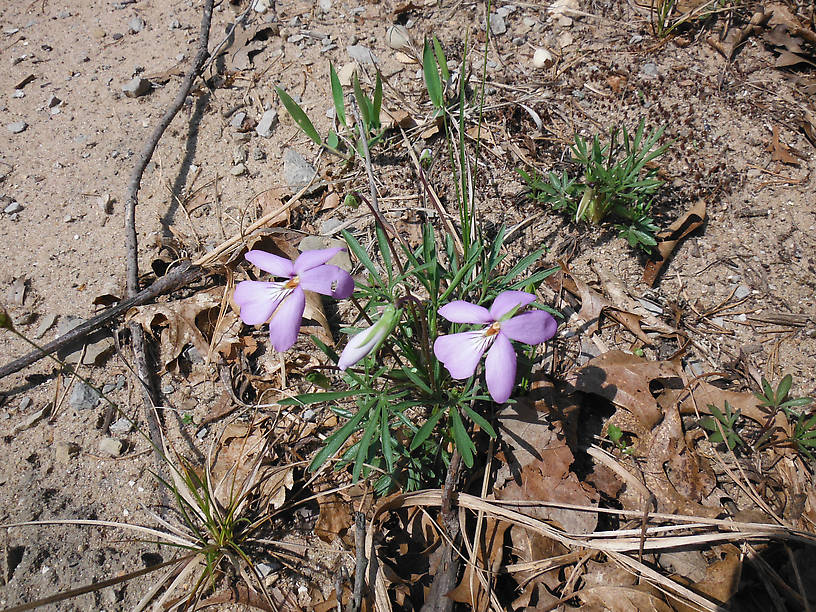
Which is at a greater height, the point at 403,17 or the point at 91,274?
the point at 403,17

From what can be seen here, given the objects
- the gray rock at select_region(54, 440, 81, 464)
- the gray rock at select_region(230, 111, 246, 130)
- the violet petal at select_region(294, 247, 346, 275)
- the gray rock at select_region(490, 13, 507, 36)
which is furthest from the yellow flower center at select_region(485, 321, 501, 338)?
the gray rock at select_region(490, 13, 507, 36)

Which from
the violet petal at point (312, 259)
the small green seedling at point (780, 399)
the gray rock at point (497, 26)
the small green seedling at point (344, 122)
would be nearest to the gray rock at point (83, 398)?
the violet petal at point (312, 259)

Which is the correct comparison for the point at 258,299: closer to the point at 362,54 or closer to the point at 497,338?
the point at 497,338

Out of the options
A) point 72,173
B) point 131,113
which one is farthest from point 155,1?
point 72,173

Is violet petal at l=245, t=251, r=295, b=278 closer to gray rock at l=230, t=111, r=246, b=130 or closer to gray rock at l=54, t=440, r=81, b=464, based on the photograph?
gray rock at l=54, t=440, r=81, b=464

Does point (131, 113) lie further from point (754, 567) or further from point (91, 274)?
point (754, 567)

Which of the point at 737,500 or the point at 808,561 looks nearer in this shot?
the point at 808,561

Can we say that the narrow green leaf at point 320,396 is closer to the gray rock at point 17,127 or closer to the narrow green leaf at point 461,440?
the narrow green leaf at point 461,440
